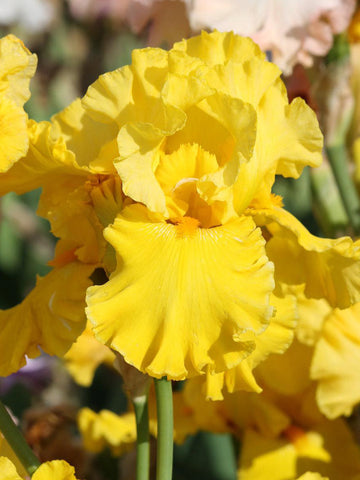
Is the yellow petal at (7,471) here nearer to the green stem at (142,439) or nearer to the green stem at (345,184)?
the green stem at (142,439)

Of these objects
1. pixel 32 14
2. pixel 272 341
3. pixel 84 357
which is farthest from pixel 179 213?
pixel 32 14

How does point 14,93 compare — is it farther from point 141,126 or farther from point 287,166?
point 287,166

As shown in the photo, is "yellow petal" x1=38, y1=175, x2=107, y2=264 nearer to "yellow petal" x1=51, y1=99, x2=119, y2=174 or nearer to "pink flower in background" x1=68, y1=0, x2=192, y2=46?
"yellow petal" x1=51, y1=99, x2=119, y2=174

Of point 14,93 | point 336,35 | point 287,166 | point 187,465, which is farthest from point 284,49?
point 187,465

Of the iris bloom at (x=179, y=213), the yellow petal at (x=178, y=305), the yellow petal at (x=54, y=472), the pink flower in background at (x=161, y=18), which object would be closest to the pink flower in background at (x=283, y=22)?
the pink flower in background at (x=161, y=18)

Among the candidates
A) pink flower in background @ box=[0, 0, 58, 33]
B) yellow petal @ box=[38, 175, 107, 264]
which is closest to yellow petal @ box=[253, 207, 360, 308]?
yellow petal @ box=[38, 175, 107, 264]

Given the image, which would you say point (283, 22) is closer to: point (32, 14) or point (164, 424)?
point (164, 424)
